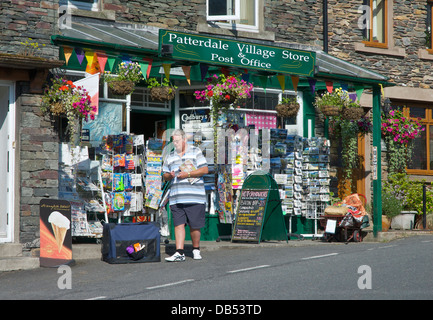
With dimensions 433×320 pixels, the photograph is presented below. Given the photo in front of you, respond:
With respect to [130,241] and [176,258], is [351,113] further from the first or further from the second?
[130,241]

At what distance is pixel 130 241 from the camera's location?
1059 cm

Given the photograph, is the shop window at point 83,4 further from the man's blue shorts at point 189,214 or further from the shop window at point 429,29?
the shop window at point 429,29

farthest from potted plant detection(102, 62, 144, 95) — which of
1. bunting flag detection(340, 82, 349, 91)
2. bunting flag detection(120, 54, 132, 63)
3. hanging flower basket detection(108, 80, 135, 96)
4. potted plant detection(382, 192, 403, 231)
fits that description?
potted plant detection(382, 192, 403, 231)

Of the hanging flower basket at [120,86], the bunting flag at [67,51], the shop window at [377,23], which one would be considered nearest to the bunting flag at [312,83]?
the shop window at [377,23]

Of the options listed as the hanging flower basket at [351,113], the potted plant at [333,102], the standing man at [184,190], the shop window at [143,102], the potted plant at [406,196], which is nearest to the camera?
the standing man at [184,190]

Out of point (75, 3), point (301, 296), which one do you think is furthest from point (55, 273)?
point (75, 3)

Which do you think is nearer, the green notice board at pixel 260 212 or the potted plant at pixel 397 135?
the green notice board at pixel 260 212

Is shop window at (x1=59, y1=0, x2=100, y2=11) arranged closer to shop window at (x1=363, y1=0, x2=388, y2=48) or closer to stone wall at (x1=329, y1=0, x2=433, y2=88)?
stone wall at (x1=329, y1=0, x2=433, y2=88)

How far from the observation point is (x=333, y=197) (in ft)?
52.6

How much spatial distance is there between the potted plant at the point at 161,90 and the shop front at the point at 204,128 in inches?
9.3

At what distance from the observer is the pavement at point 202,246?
33.9ft

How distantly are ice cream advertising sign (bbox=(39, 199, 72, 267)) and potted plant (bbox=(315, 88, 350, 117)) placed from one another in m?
6.26

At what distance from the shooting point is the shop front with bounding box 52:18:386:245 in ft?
40.2
